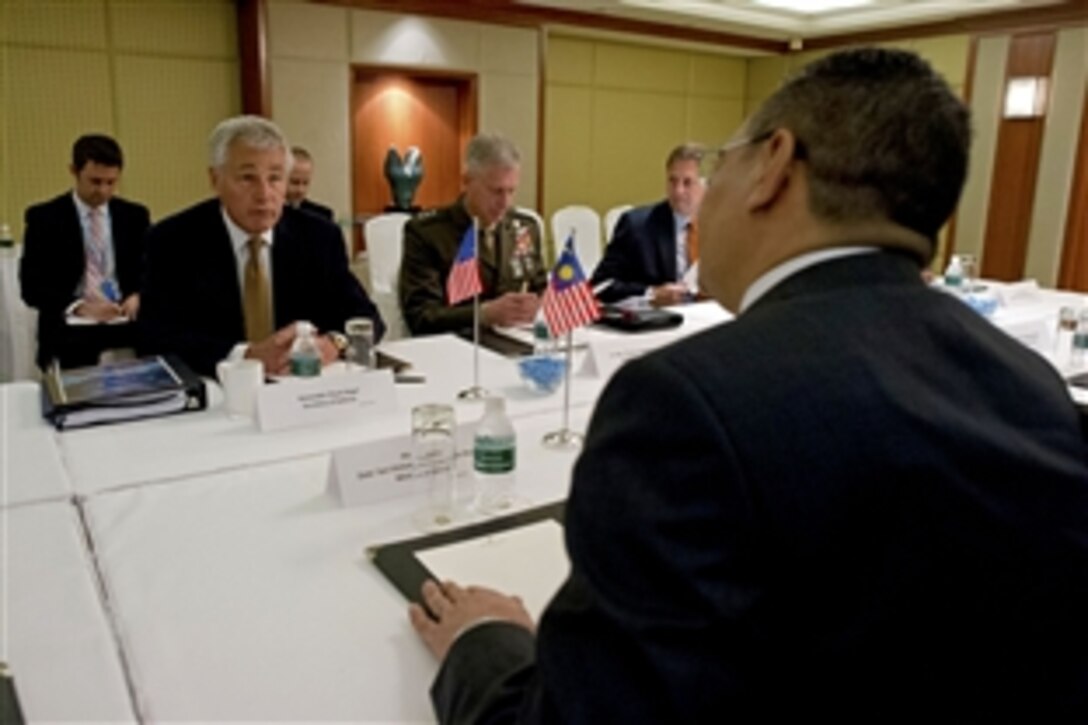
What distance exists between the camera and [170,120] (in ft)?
17.5

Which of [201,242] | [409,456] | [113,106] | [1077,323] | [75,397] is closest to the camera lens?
[409,456]

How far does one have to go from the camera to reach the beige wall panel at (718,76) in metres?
8.21

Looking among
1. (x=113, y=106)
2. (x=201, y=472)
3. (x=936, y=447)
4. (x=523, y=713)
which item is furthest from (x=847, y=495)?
(x=113, y=106)

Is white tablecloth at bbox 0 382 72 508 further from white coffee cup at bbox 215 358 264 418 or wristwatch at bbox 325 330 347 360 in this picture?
wristwatch at bbox 325 330 347 360

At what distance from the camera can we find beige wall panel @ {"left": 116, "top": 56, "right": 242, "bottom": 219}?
205 inches

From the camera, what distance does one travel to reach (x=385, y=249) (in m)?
3.85

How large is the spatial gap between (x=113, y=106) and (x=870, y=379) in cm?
553

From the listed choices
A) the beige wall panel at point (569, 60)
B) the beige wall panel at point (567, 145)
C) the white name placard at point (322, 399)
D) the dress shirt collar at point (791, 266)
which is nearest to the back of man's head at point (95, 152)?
the white name placard at point (322, 399)

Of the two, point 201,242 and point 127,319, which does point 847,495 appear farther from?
point 127,319

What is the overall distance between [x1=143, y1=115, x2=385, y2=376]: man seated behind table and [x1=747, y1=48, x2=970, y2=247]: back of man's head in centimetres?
160

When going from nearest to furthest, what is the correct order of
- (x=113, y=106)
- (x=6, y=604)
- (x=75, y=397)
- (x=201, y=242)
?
(x=6, y=604) < (x=75, y=397) < (x=201, y=242) < (x=113, y=106)

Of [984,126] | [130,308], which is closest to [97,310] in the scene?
[130,308]

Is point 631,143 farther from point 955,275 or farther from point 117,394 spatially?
point 117,394

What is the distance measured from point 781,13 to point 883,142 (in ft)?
21.4
